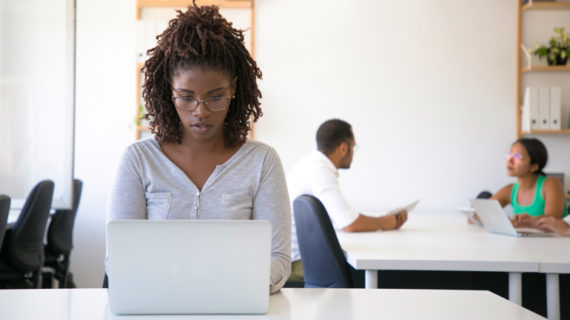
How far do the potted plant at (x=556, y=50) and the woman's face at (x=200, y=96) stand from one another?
12.2ft

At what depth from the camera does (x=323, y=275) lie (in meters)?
2.12

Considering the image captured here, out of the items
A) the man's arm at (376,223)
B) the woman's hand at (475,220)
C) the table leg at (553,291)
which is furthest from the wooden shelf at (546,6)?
the table leg at (553,291)

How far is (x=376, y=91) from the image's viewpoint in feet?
15.3

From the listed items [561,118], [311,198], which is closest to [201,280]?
[311,198]

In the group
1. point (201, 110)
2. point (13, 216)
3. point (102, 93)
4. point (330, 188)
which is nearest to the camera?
point (201, 110)

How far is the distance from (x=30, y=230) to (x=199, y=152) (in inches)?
83.7

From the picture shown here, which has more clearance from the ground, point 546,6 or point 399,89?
point 546,6

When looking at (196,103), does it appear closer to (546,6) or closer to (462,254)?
(462,254)

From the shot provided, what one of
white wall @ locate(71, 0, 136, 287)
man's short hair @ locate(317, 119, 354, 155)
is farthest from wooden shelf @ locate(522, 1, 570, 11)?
white wall @ locate(71, 0, 136, 287)

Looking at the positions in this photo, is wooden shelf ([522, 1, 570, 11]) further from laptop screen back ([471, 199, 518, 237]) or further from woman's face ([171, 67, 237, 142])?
woman's face ([171, 67, 237, 142])

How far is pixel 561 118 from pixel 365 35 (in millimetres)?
1566

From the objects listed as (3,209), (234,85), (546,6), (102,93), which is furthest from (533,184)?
(102,93)

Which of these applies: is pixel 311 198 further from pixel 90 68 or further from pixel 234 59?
pixel 90 68

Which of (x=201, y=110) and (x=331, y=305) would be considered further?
(x=201, y=110)
